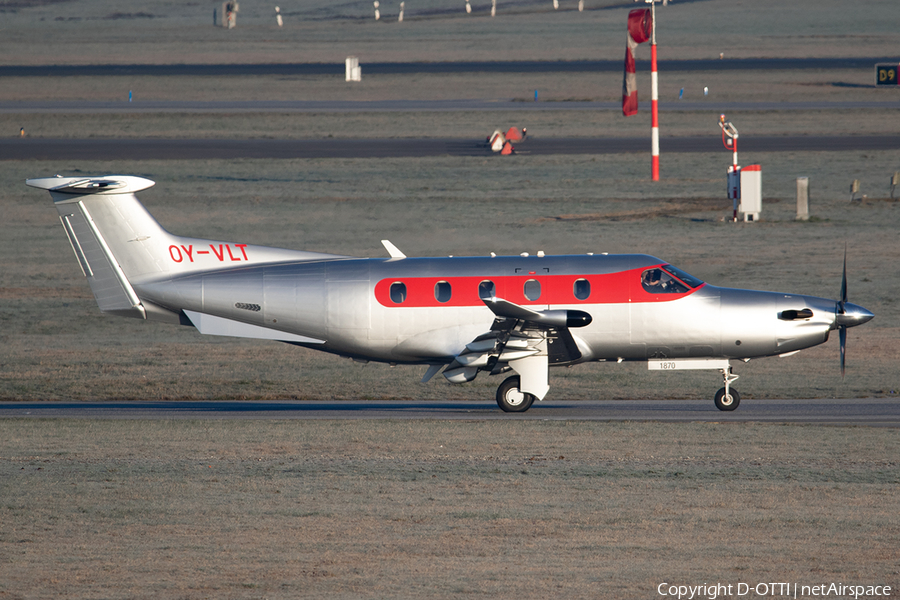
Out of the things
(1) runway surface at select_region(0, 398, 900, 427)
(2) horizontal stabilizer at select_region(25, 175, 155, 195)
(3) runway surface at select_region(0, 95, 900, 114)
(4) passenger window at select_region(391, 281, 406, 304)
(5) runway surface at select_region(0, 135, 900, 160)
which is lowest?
(1) runway surface at select_region(0, 398, 900, 427)

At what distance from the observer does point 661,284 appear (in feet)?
71.9

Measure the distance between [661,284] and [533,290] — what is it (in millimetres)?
2509

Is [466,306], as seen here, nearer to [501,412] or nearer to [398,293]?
[398,293]

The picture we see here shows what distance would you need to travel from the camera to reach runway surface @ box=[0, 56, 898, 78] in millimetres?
89812

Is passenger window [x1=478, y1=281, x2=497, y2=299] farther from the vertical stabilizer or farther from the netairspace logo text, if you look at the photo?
the netairspace logo text

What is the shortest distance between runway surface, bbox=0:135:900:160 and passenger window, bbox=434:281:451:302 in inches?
1391

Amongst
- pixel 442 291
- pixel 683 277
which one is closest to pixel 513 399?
pixel 442 291

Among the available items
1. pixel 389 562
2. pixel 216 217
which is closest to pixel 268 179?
pixel 216 217

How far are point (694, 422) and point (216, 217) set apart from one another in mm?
28843

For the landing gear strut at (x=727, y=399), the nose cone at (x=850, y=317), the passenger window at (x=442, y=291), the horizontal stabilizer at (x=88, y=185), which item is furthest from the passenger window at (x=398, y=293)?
the nose cone at (x=850, y=317)

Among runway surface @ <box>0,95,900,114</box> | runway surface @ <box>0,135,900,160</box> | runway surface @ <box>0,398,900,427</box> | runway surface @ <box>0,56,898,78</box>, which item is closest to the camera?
runway surface @ <box>0,398,900,427</box>

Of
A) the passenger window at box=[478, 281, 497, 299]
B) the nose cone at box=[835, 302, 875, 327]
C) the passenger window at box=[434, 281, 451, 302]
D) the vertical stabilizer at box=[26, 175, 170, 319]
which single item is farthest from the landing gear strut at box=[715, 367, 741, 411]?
the vertical stabilizer at box=[26, 175, 170, 319]

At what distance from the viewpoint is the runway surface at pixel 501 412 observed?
21.1 meters

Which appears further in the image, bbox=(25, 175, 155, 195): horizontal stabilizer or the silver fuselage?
bbox=(25, 175, 155, 195): horizontal stabilizer
